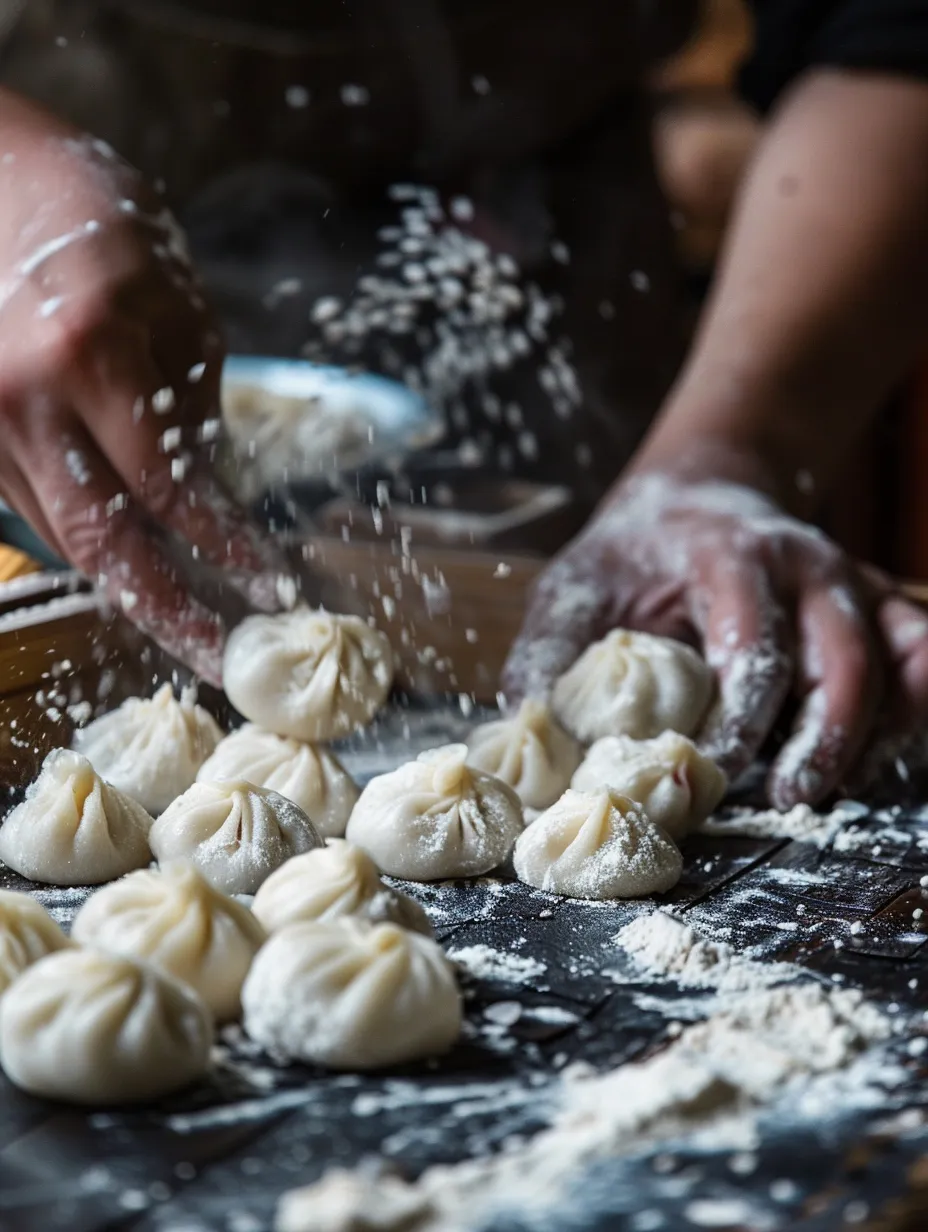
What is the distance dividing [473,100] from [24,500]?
129 centimetres

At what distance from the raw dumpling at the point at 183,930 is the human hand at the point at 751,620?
67 centimetres

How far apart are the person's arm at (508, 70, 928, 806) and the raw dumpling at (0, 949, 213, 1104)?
0.79m

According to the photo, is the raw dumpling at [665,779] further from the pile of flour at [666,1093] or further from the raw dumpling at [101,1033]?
the raw dumpling at [101,1033]

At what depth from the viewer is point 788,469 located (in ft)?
6.47

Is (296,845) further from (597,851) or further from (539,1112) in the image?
(539,1112)

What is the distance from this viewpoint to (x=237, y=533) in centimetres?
140

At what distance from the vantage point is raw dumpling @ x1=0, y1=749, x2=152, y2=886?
126 centimetres

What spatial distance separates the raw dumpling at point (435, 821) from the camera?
4.22 feet

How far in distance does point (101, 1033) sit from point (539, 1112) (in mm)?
286

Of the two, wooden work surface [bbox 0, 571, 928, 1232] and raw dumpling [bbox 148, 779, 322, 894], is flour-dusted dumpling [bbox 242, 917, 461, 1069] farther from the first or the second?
raw dumpling [bbox 148, 779, 322, 894]

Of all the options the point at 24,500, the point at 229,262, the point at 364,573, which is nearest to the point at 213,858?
the point at 24,500

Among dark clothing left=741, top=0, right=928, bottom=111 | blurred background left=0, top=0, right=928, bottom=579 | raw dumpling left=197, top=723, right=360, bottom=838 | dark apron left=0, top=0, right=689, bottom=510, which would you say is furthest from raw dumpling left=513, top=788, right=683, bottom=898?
dark clothing left=741, top=0, right=928, bottom=111

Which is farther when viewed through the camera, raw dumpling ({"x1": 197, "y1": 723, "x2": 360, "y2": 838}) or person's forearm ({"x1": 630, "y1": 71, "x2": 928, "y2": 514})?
person's forearm ({"x1": 630, "y1": 71, "x2": 928, "y2": 514})

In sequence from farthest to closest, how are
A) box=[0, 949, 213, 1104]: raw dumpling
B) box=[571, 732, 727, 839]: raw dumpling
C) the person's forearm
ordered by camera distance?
the person's forearm < box=[571, 732, 727, 839]: raw dumpling < box=[0, 949, 213, 1104]: raw dumpling
